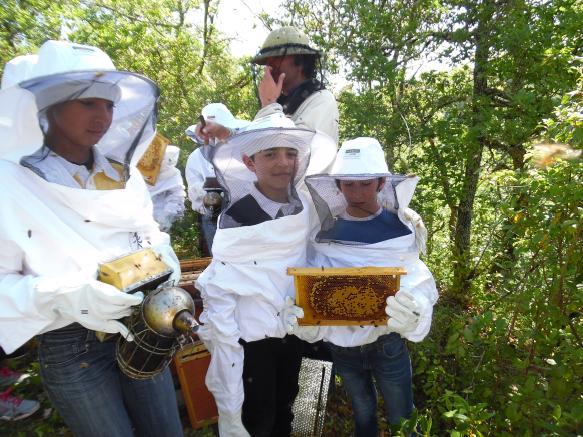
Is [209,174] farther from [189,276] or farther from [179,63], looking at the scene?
[179,63]

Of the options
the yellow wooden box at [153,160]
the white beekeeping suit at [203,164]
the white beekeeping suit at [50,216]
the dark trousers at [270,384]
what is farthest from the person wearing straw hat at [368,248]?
the yellow wooden box at [153,160]

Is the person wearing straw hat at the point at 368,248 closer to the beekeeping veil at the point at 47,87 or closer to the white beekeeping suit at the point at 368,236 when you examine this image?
the white beekeeping suit at the point at 368,236

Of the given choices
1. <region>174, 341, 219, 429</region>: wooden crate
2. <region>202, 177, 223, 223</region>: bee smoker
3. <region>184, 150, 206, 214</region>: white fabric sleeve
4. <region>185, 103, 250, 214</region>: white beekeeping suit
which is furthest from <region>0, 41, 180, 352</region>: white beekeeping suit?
<region>184, 150, 206, 214</region>: white fabric sleeve

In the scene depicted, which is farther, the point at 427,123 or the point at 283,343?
the point at 427,123

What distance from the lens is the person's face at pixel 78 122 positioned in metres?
1.47

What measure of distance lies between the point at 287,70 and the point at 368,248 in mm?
1448

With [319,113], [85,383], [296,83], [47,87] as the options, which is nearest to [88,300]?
[85,383]

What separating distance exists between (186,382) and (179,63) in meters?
6.30

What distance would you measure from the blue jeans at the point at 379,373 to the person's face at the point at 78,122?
62.1 inches

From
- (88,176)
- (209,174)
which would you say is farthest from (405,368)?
(209,174)

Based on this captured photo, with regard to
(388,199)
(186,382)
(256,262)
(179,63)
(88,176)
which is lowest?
(186,382)

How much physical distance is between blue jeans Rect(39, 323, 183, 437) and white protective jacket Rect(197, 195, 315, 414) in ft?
1.24

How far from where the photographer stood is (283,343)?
2146 millimetres

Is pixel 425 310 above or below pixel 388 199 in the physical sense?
below
